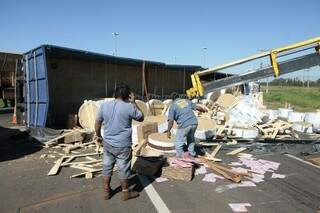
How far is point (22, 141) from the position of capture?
39.8 feet

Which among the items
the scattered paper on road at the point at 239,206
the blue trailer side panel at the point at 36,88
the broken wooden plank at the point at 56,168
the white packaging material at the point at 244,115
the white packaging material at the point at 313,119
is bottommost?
the scattered paper on road at the point at 239,206

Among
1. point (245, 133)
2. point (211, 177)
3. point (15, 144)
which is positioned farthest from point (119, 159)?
point (245, 133)

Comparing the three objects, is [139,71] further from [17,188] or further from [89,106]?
[17,188]

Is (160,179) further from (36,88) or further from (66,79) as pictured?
(66,79)

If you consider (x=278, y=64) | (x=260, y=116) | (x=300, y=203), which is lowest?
(x=300, y=203)

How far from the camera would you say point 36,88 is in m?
13.7

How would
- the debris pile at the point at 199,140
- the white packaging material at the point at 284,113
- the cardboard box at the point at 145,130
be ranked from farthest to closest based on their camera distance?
1. the white packaging material at the point at 284,113
2. the cardboard box at the point at 145,130
3. the debris pile at the point at 199,140

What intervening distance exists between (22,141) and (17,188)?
213 inches

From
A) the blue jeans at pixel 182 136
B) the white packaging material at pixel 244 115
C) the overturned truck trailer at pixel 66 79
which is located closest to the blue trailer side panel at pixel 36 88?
the overturned truck trailer at pixel 66 79

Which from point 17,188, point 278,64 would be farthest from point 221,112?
point 17,188

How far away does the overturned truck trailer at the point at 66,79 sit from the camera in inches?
527

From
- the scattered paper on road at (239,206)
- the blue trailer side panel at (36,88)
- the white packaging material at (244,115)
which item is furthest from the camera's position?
the white packaging material at (244,115)

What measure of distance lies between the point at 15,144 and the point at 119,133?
6.87 meters

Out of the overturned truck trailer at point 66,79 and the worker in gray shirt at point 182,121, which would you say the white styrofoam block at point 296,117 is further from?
the worker in gray shirt at point 182,121
